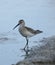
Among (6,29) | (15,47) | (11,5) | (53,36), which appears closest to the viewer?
(15,47)

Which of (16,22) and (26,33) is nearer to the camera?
(26,33)

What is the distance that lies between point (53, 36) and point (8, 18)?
127 inches

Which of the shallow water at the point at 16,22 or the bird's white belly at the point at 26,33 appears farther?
the bird's white belly at the point at 26,33

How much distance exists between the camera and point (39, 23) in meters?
13.6

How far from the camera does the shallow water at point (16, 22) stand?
10289 mm

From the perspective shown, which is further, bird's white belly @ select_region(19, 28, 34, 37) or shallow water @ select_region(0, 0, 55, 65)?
Result: bird's white belly @ select_region(19, 28, 34, 37)

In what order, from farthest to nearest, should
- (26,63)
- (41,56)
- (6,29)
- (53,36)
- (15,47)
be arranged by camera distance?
(6,29), (53,36), (15,47), (41,56), (26,63)

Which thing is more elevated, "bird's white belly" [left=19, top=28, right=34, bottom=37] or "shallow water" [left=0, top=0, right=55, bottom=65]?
"bird's white belly" [left=19, top=28, right=34, bottom=37]

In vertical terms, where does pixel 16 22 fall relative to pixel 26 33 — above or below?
below

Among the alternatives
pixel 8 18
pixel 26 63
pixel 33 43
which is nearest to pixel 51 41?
pixel 33 43

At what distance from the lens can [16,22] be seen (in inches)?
532

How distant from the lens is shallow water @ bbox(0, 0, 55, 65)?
10.3m

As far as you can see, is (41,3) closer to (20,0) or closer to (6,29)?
(20,0)

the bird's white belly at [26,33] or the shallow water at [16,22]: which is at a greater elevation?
the bird's white belly at [26,33]
